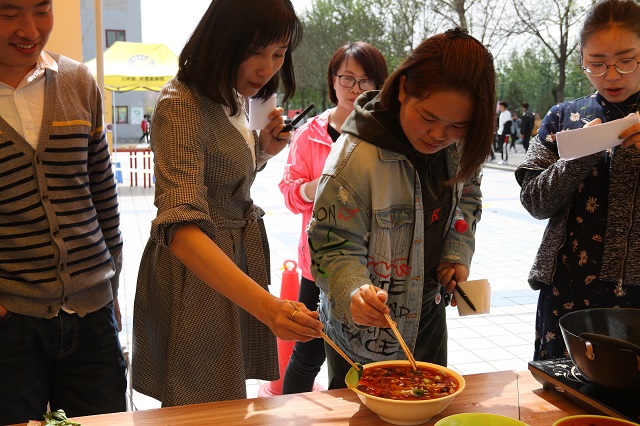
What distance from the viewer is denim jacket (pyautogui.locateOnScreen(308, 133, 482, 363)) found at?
142 centimetres

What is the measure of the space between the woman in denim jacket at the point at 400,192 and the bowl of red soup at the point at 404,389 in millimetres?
102

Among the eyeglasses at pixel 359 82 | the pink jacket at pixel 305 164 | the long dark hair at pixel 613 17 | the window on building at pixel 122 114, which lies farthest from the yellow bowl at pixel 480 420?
the window on building at pixel 122 114

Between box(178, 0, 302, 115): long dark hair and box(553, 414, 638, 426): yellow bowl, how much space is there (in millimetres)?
902

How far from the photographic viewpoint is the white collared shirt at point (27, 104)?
1.45 meters

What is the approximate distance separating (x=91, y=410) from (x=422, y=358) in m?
0.81

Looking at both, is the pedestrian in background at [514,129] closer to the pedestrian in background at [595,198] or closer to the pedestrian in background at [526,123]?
the pedestrian in background at [526,123]

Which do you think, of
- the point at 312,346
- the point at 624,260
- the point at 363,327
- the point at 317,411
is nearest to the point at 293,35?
the point at 363,327

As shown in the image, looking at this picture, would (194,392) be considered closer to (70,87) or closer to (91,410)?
(91,410)

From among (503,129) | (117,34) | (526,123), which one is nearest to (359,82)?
(526,123)

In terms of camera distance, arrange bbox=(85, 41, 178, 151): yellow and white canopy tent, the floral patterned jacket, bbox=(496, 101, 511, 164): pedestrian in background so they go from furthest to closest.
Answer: bbox=(496, 101, 511, 164): pedestrian in background → bbox=(85, 41, 178, 151): yellow and white canopy tent → the floral patterned jacket

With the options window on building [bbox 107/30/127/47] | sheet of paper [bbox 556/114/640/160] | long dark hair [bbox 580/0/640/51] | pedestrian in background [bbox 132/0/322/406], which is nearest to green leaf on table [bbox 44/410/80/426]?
pedestrian in background [bbox 132/0/322/406]

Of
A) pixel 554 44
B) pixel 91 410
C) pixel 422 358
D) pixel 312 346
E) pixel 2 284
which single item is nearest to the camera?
pixel 2 284

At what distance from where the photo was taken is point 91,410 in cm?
154

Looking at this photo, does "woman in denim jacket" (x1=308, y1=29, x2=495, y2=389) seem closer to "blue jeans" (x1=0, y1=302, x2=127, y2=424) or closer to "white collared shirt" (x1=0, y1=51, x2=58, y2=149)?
"blue jeans" (x1=0, y1=302, x2=127, y2=424)
